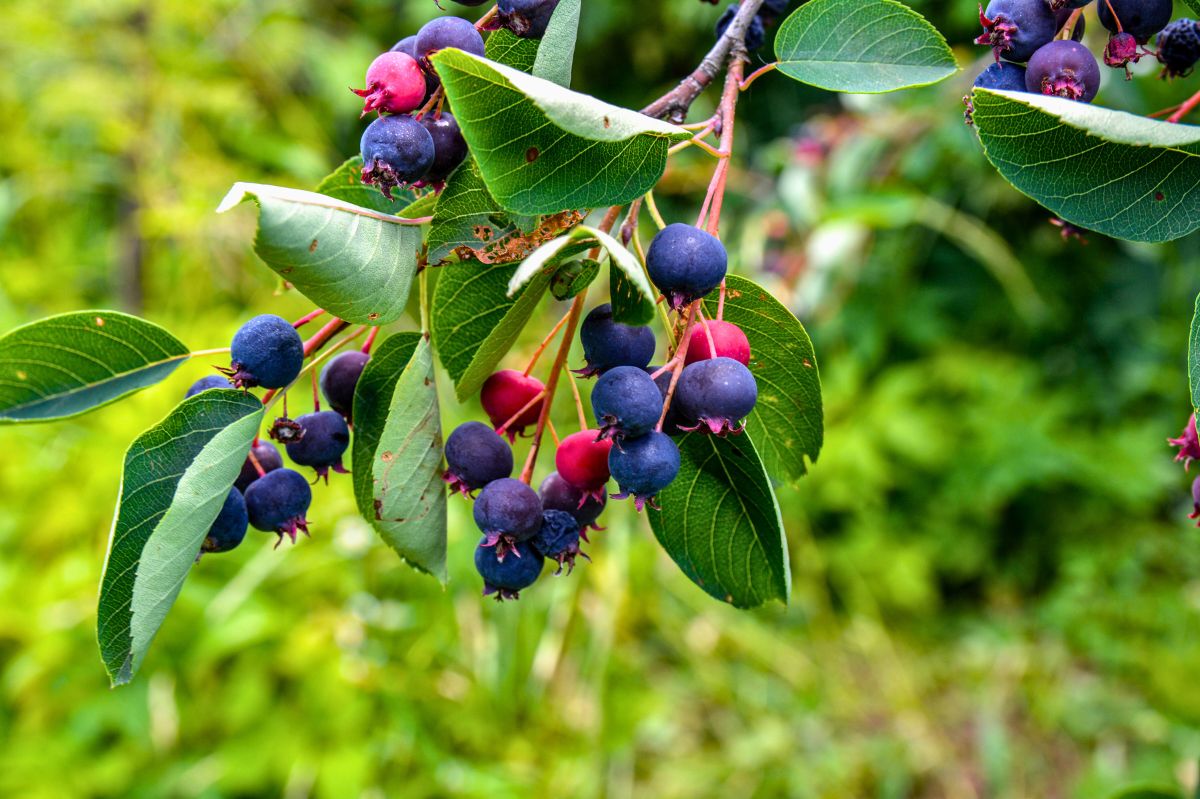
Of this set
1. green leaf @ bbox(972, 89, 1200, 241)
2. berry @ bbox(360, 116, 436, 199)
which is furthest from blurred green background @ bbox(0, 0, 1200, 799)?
berry @ bbox(360, 116, 436, 199)

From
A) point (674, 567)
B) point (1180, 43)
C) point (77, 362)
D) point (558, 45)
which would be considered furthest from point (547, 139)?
point (674, 567)

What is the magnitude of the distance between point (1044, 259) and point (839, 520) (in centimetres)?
93

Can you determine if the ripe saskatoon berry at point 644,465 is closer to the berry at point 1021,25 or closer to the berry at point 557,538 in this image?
the berry at point 557,538

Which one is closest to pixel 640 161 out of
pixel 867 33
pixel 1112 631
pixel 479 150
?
pixel 479 150

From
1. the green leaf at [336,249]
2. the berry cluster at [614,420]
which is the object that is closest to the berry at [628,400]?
the berry cluster at [614,420]

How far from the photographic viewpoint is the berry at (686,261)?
40cm

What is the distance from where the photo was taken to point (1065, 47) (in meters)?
0.45

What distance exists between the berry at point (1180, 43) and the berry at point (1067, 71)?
0.11m

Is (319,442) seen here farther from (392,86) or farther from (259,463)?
(392,86)

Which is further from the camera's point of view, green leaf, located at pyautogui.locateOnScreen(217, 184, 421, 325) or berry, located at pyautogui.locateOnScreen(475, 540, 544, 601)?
berry, located at pyautogui.locateOnScreen(475, 540, 544, 601)

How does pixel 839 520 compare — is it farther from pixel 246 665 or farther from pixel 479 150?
pixel 479 150

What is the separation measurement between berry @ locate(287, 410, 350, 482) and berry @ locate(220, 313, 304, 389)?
0.18ft

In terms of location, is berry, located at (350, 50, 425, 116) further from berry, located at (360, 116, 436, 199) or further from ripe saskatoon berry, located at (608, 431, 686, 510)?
ripe saskatoon berry, located at (608, 431, 686, 510)

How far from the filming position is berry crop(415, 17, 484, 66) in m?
0.42
